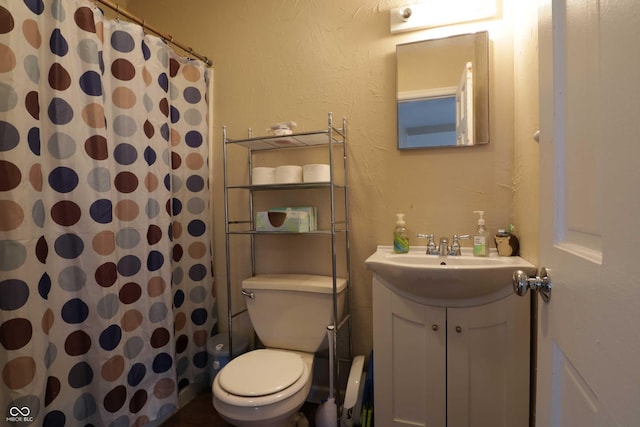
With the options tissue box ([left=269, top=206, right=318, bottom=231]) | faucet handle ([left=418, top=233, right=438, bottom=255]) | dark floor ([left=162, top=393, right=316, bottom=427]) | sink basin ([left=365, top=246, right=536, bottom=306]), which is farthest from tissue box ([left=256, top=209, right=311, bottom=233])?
dark floor ([left=162, top=393, right=316, bottom=427])

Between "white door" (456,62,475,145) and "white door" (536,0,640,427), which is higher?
"white door" (456,62,475,145)

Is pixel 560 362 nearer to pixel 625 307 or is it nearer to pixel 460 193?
pixel 625 307

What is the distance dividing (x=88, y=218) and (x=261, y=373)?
35.6 inches

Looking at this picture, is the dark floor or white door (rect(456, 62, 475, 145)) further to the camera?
the dark floor

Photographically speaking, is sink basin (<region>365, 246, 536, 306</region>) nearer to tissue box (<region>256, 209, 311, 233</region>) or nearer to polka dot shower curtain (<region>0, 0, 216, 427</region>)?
tissue box (<region>256, 209, 311, 233</region>)

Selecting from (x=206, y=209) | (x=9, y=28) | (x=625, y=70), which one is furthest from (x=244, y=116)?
(x=625, y=70)

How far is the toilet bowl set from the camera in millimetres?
1110

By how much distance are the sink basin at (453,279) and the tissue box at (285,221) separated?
39 cm

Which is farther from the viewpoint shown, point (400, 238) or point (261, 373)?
point (400, 238)

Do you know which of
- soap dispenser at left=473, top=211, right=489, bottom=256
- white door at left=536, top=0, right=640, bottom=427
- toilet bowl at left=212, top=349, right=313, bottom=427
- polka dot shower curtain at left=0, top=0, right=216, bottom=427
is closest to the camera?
white door at left=536, top=0, right=640, bottom=427

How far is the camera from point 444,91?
4.75ft

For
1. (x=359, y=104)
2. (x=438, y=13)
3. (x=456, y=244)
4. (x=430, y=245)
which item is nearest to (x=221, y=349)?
(x=430, y=245)

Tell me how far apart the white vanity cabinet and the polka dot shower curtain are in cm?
103

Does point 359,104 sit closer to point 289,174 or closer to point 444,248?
point 289,174
